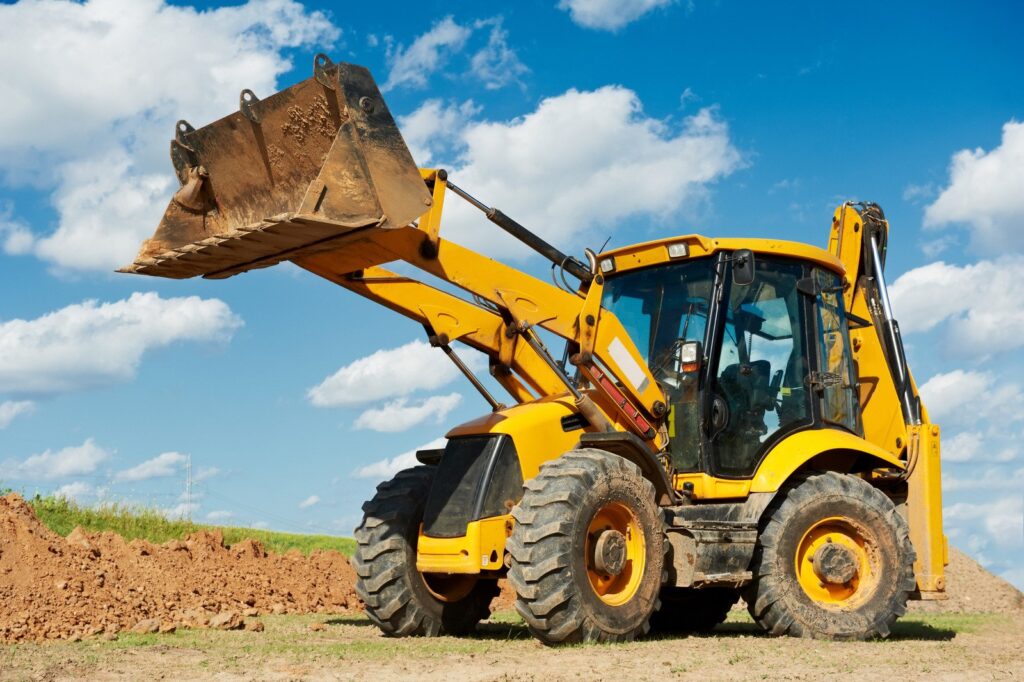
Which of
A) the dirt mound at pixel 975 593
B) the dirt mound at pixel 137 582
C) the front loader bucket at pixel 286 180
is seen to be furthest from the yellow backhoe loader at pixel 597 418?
the dirt mound at pixel 975 593

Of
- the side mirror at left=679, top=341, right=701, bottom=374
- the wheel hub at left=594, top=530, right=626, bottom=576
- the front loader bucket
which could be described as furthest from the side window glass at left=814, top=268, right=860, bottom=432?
the front loader bucket

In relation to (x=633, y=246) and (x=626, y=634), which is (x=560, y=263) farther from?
(x=626, y=634)

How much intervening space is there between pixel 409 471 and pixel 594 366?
1859mm

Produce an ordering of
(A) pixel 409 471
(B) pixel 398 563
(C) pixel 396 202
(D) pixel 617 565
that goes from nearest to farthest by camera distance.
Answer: (C) pixel 396 202 < (D) pixel 617 565 < (B) pixel 398 563 < (A) pixel 409 471

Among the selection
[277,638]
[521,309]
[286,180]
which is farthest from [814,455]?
[286,180]

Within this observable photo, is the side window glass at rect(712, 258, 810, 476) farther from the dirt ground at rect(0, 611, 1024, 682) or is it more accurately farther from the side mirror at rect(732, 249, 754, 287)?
the dirt ground at rect(0, 611, 1024, 682)

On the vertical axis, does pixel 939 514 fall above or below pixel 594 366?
below

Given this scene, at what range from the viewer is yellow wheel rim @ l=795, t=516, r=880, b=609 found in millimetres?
9453

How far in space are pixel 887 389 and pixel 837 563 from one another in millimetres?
2448

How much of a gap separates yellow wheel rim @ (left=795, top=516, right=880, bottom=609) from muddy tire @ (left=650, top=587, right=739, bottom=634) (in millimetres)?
1210

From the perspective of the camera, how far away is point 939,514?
1048cm

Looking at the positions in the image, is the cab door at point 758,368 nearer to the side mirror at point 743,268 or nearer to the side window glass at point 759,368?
the side window glass at point 759,368

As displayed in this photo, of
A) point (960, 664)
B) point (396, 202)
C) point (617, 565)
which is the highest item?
point (396, 202)

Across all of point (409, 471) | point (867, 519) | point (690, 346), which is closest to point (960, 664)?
point (867, 519)
